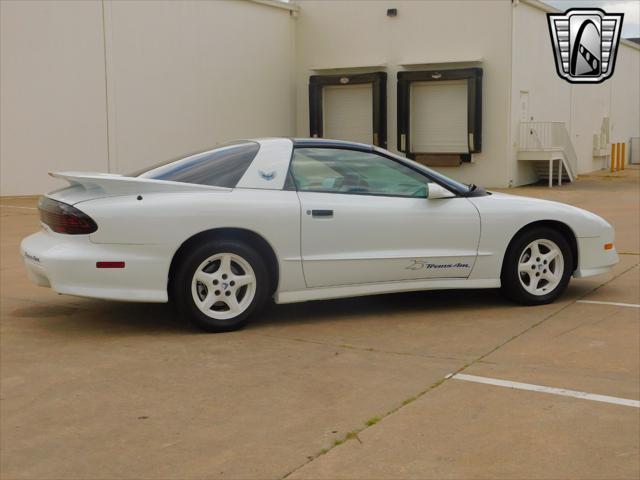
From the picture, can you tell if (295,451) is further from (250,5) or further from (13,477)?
(250,5)

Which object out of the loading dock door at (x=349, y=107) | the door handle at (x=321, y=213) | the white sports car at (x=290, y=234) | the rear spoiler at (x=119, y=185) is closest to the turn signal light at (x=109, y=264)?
the white sports car at (x=290, y=234)

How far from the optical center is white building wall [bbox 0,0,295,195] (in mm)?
19938

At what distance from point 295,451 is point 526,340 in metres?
2.59

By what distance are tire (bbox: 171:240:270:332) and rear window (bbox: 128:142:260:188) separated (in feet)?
1.76

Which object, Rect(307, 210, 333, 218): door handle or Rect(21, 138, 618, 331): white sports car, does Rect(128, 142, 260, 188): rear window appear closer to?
Rect(21, 138, 618, 331): white sports car

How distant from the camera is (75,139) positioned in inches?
827

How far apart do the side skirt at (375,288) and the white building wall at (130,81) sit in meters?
14.9

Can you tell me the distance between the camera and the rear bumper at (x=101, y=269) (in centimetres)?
602

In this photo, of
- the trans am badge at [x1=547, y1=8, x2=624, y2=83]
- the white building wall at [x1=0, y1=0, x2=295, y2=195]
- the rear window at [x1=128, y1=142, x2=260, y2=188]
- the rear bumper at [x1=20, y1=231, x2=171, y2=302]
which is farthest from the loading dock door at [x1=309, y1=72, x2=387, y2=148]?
the rear bumper at [x1=20, y1=231, x2=171, y2=302]

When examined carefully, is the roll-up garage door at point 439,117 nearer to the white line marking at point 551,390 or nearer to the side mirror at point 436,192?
the side mirror at point 436,192

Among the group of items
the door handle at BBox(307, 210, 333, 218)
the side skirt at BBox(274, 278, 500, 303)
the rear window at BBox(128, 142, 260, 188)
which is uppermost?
the rear window at BBox(128, 142, 260, 188)

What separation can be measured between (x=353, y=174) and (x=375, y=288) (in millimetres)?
908

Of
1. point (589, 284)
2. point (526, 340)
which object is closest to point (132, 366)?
point (526, 340)

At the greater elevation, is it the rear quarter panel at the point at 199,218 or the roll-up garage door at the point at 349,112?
the roll-up garage door at the point at 349,112
